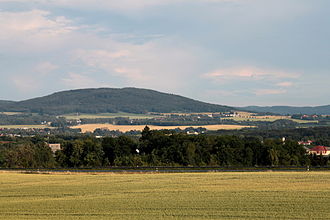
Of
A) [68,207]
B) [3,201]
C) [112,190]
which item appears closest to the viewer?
[68,207]

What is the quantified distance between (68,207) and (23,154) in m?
61.8

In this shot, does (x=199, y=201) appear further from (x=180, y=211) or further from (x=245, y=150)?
(x=245, y=150)

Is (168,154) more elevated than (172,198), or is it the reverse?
(172,198)

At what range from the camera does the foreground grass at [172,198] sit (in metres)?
32.1

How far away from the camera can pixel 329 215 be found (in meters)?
30.4

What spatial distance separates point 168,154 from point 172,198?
51.7 m

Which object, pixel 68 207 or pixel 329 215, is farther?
pixel 68 207

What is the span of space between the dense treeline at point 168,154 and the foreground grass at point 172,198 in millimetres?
33124

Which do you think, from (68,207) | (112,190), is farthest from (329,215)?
(112,190)

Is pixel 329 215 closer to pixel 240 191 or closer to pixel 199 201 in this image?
pixel 199 201

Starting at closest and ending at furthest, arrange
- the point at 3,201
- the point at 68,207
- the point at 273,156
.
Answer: the point at 68,207
the point at 3,201
the point at 273,156

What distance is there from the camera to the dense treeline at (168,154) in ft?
285

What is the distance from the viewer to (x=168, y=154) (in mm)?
90312

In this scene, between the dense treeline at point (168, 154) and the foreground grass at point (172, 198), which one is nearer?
the foreground grass at point (172, 198)
